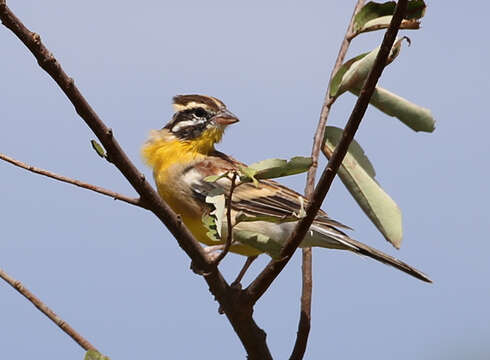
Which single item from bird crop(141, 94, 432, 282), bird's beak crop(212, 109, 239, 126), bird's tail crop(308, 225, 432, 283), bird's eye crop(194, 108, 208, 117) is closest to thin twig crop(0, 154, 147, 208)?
bird crop(141, 94, 432, 282)

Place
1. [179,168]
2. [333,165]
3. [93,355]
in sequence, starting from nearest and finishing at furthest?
[93,355] < [333,165] < [179,168]

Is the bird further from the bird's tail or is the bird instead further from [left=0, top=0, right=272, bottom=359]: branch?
[left=0, top=0, right=272, bottom=359]: branch

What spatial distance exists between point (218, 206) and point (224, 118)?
3792 mm

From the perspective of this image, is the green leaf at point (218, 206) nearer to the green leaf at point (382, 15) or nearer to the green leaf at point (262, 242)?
the green leaf at point (262, 242)

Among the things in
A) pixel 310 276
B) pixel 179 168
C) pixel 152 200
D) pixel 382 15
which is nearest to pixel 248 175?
pixel 152 200

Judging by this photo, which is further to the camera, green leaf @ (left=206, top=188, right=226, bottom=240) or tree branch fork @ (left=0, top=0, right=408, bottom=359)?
green leaf @ (left=206, top=188, right=226, bottom=240)

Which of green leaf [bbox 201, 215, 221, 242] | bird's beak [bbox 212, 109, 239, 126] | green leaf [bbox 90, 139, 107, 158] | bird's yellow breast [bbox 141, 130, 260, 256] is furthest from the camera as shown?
bird's beak [bbox 212, 109, 239, 126]

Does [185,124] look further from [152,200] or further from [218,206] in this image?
[152,200]

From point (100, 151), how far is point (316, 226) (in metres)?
3.00

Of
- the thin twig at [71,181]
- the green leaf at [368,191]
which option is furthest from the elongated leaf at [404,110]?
the thin twig at [71,181]

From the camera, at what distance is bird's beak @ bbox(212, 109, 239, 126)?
7.05m

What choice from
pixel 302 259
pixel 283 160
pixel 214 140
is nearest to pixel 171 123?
pixel 214 140

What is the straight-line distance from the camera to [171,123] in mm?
7352

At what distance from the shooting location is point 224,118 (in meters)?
7.09
